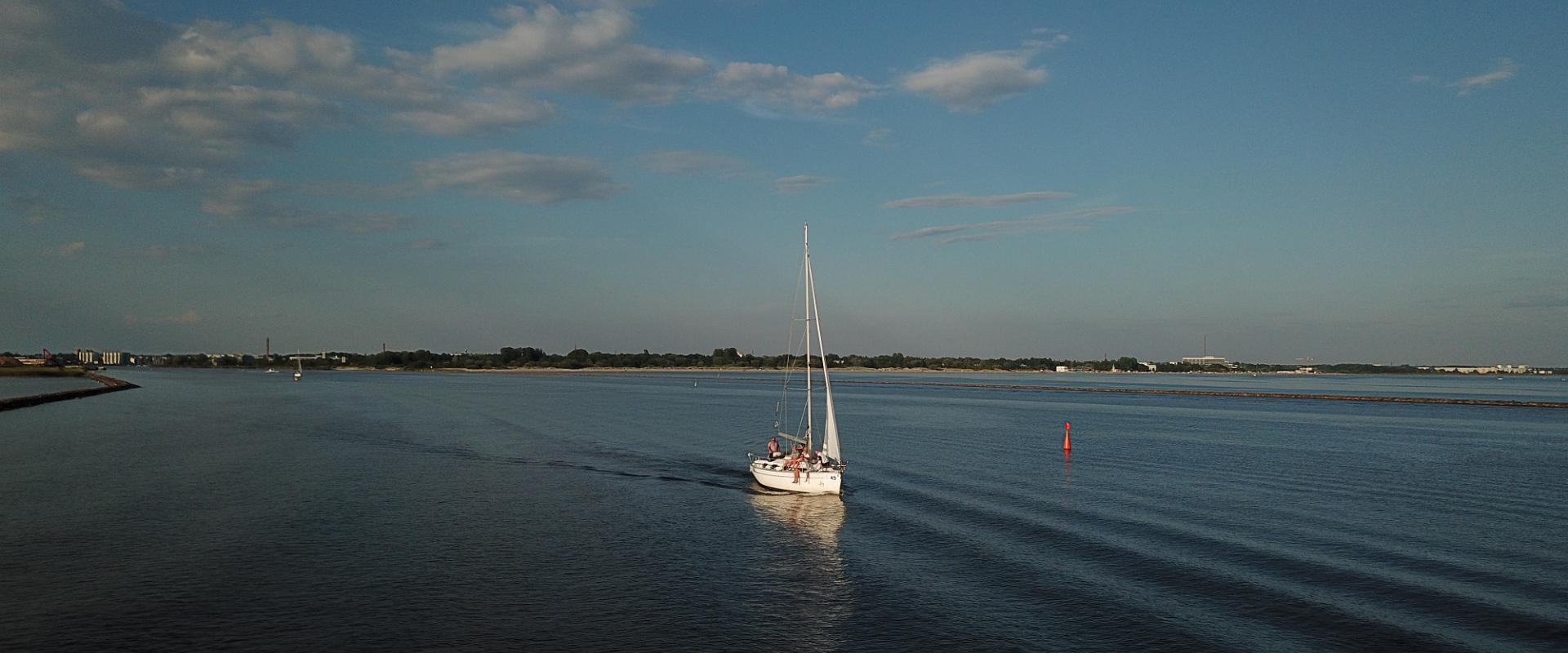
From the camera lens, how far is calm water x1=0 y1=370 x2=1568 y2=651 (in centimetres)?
1817

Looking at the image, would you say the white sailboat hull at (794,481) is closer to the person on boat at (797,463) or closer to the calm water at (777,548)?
the person on boat at (797,463)

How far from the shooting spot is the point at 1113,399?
124125 millimetres

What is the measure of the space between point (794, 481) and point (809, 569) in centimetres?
1239

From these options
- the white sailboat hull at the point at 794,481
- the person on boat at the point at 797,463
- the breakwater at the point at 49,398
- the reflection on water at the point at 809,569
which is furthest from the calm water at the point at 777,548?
the breakwater at the point at 49,398

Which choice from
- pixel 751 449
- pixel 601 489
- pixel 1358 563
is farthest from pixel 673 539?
pixel 751 449

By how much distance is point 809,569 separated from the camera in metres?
23.7

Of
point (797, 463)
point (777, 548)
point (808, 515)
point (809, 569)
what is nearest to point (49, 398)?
point (797, 463)

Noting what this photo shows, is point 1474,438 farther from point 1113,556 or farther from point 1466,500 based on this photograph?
point 1113,556

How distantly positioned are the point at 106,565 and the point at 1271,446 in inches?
2166

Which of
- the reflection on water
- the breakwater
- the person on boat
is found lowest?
the reflection on water

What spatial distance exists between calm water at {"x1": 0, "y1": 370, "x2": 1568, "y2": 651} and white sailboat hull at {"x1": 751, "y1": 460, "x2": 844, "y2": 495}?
0.81 meters

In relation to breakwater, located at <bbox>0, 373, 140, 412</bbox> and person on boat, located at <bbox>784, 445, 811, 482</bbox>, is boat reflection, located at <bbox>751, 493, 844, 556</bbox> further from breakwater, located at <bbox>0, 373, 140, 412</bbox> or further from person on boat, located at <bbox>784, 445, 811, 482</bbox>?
breakwater, located at <bbox>0, 373, 140, 412</bbox>

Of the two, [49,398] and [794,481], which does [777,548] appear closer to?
[794,481]

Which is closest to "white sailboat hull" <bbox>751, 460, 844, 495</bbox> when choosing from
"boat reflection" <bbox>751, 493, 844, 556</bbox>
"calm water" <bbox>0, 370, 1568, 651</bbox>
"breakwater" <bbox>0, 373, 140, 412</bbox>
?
"boat reflection" <bbox>751, 493, 844, 556</bbox>
